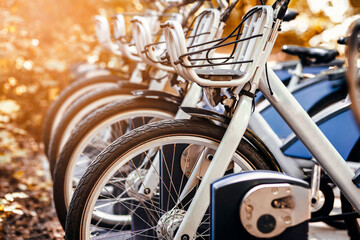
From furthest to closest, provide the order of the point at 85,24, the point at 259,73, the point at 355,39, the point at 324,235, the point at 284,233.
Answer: the point at 85,24
the point at 324,235
the point at 259,73
the point at 284,233
the point at 355,39

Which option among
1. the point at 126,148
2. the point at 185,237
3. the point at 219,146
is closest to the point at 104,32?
the point at 126,148

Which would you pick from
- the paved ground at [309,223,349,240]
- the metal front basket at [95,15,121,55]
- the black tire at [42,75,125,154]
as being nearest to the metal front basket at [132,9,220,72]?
the metal front basket at [95,15,121,55]

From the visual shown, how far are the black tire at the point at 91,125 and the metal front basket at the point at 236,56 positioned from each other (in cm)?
54

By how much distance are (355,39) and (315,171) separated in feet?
3.75

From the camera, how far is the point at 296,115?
1591mm

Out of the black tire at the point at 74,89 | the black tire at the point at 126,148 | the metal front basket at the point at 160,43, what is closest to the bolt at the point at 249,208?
the black tire at the point at 126,148

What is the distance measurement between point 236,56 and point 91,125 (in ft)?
2.71

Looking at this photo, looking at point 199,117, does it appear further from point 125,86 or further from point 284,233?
point 125,86

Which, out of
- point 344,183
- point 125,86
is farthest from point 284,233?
point 125,86

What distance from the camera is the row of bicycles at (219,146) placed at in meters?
1.24

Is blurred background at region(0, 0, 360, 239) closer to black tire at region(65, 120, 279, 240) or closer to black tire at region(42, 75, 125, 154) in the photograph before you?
black tire at region(42, 75, 125, 154)

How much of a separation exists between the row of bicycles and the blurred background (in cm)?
149

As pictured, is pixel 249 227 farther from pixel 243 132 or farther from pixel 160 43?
pixel 160 43

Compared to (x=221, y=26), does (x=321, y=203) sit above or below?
below
